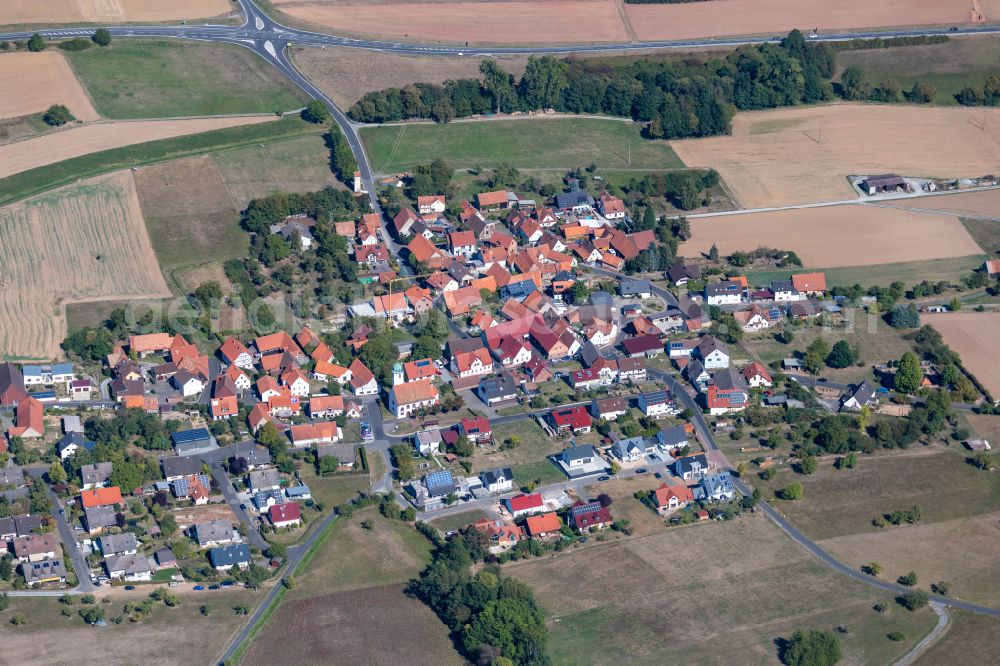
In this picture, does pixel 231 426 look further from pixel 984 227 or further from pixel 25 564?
pixel 984 227

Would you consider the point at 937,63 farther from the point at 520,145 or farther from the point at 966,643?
the point at 966,643

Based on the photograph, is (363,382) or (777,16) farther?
(777,16)

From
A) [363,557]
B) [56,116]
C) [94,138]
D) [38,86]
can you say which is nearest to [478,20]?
[94,138]

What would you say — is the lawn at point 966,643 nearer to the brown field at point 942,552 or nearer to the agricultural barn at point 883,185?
the brown field at point 942,552

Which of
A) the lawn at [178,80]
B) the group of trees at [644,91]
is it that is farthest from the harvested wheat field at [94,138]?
the group of trees at [644,91]

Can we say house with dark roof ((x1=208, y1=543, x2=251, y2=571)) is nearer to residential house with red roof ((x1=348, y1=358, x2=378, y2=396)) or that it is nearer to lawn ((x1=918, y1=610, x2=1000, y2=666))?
residential house with red roof ((x1=348, y1=358, x2=378, y2=396))

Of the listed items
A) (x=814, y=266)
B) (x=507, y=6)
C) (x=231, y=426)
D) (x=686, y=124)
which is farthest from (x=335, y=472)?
Result: (x=507, y=6)
